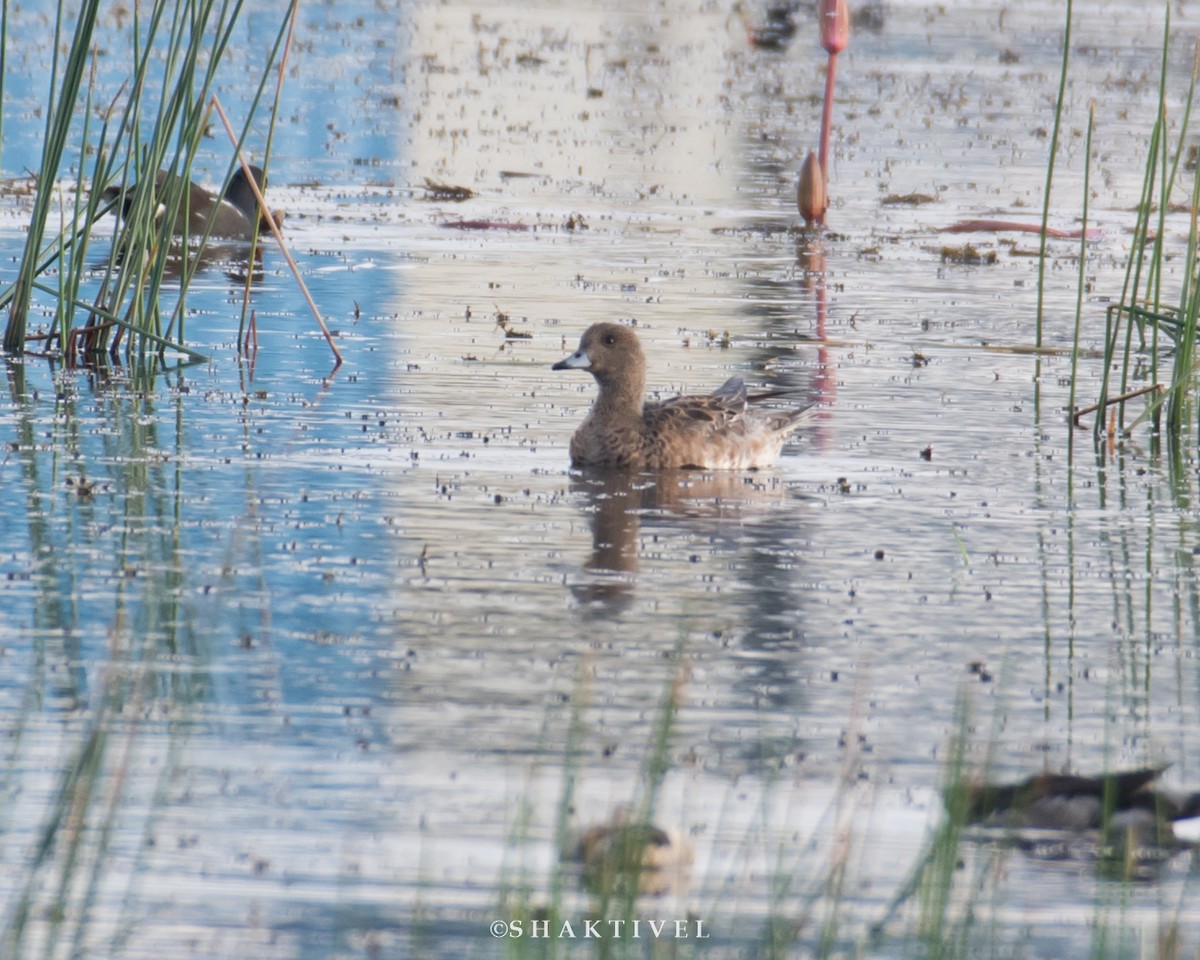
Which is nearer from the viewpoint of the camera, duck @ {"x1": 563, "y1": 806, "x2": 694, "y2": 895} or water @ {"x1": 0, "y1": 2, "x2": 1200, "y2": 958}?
duck @ {"x1": 563, "y1": 806, "x2": 694, "y2": 895}

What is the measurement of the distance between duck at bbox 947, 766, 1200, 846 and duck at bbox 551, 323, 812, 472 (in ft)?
15.2

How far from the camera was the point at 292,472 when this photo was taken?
33.2ft

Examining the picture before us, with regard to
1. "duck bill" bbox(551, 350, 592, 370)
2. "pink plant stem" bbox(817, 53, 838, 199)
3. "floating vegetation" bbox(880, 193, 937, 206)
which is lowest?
"duck bill" bbox(551, 350, 592, 370)

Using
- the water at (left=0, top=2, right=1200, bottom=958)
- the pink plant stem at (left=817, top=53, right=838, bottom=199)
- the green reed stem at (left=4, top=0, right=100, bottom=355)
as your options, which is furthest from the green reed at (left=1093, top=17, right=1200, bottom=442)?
the pink plant stem at (left=817, top=53, right=838, bottom=199)

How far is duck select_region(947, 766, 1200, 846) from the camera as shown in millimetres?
5758

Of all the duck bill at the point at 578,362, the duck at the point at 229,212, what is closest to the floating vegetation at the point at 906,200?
the duck at the point at 229,212

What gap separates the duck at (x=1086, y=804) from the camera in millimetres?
Answer: 5758

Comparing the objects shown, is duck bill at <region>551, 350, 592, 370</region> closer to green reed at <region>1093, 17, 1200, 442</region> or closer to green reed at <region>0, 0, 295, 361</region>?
green reed at <region>0, 0, 295, 361</region>

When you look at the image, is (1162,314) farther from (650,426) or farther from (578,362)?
(578,362)

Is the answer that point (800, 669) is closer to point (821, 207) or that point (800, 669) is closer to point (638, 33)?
point (821, 207)

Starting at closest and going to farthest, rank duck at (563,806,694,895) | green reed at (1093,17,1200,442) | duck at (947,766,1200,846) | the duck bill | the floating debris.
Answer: duck at (563,806,694,895) < duck at (947,766,1200,846) < green reed at (1093,17,1200,442) < the duck bill < the floating debris

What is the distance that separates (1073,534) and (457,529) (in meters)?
2.36

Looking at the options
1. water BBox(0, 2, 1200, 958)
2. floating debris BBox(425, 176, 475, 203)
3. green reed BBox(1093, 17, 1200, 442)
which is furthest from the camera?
floating debris BBox(425, 176, 475, 203)

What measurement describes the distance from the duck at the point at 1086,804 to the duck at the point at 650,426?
182 inches
